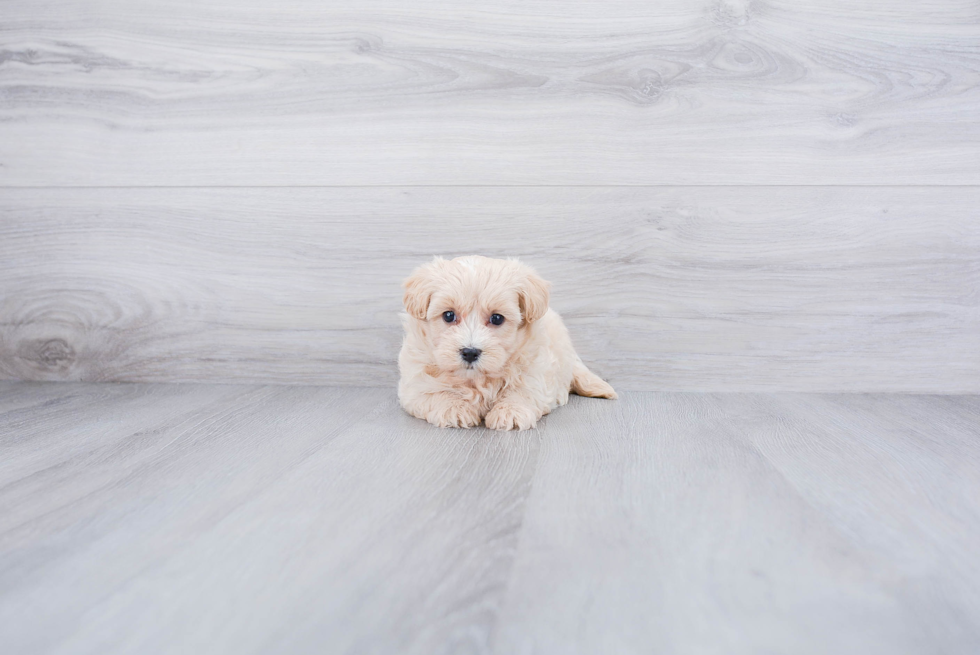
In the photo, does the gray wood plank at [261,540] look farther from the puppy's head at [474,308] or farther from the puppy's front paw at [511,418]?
the puppy's head at [474,308]

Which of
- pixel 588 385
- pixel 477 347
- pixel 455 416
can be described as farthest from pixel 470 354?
pixel 588 385

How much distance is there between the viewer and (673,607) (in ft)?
2.20

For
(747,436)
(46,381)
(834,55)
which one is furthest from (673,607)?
(46,381)

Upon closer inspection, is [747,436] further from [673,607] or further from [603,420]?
[673,607]

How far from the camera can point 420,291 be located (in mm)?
1439

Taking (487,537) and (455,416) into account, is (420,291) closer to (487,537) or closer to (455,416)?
(455,416)

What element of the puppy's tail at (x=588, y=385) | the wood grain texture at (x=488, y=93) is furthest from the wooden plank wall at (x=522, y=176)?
the puppy's tail at (x=588, y=385)

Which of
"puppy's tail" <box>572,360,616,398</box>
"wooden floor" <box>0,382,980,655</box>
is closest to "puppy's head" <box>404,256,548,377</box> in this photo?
"wooden floor" <box>0,382,980,655</box>

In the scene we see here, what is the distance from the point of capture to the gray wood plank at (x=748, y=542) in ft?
2.07

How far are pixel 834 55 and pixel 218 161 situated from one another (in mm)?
1962

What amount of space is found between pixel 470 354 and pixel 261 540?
672 mm

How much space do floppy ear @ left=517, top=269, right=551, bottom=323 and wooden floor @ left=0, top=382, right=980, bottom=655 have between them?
0.94 ft

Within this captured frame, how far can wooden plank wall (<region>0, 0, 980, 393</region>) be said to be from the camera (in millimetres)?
1808

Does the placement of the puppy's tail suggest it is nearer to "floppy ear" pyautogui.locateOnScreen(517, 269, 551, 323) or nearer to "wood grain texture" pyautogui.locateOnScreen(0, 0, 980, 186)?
"floppy ear" pyautogui.locateOnScreen(517, 269, 551, 323)
